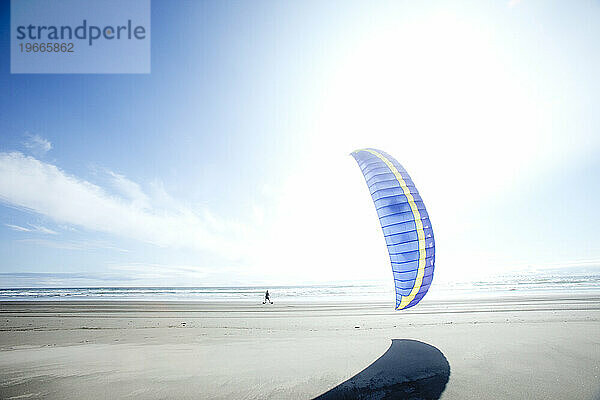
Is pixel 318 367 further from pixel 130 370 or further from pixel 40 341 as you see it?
pixel 40 341

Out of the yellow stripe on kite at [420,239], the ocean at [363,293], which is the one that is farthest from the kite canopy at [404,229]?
the ocean at [363,293]

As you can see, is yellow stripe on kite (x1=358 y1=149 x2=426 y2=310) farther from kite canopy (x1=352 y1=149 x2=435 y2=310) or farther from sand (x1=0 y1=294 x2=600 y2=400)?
sand (x1=0 y1=294 x2=600 y2=400)

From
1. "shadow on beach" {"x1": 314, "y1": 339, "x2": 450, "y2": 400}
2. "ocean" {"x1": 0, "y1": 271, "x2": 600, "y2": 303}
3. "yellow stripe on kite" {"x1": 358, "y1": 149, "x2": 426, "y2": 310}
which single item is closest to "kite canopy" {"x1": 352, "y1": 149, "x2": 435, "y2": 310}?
"yellow stripe on kite" {"x1": 358, "y1": 149, "x2": 426, "y2": 310}

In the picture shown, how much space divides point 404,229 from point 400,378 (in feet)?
10.4

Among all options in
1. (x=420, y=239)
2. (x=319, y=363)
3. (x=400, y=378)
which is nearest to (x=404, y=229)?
(x=420, y=239)

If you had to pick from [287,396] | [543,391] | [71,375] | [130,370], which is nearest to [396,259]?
[543,391]

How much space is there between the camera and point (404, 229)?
6.88m

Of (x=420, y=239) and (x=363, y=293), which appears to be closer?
(x=420, y=239)

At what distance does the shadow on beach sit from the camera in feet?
14.9

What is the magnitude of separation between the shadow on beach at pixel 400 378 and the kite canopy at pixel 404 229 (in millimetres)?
1462

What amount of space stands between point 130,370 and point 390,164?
7.78 metres

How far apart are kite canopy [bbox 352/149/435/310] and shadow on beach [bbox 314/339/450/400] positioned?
1462 millimetres

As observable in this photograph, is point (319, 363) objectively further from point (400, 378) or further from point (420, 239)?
point (420, 239)

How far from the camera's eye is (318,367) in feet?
19.1
